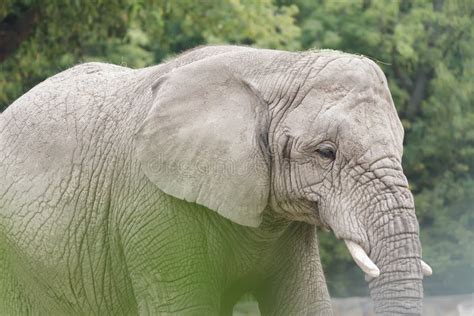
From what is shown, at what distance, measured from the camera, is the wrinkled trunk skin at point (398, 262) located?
20.4ft

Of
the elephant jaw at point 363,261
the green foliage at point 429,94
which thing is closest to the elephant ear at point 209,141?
the elephant jaw at point 363,261

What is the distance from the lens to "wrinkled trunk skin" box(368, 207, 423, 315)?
20.4ft

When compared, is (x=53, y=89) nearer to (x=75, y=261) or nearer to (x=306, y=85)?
(x=75, y=261)

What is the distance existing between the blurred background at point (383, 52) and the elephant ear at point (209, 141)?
9448 mm

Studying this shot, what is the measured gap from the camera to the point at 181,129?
7.00 m

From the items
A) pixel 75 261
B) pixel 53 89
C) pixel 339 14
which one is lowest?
pixel 339 14

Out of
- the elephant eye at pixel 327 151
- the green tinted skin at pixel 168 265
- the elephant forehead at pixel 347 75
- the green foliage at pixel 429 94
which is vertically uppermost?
the elephant forehead at pixel 347 75

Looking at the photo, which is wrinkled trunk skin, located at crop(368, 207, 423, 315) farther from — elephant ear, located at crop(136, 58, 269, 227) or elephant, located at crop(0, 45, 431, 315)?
elephant ear, located at crop(136, 58, 269, 227)

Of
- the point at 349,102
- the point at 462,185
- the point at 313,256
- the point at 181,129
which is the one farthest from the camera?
the point at 462,185

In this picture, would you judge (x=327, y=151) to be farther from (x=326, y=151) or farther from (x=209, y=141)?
(x=209, y=141)

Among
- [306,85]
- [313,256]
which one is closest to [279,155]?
[306,85]

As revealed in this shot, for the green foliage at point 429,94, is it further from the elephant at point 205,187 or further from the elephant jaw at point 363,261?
the elephant jaw at point 363,261

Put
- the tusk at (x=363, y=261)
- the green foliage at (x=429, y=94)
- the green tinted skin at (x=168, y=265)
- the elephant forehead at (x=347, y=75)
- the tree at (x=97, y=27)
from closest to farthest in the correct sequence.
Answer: the tusk at (x=363, y=261) → the elephant forehead at (x=347, y=75) → the green tinted skin at (x=168, y=265) → the tree at (x=97, y=27) → the green foliage at (x=429, y=94)

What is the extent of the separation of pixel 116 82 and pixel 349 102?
5.48 feet
